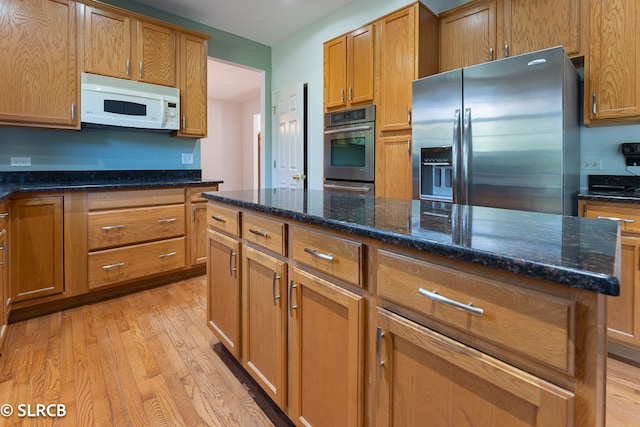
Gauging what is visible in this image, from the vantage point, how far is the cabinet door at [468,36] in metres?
2.58

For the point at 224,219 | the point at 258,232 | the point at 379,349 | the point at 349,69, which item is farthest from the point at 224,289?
the point at 349,69

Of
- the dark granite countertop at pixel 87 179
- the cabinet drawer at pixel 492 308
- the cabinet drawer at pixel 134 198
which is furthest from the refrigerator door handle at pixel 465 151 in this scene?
the cabinet drawer at pixel 134 198

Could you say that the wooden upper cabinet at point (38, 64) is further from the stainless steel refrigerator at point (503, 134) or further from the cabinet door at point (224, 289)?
the stainless steel refrigerator at point (503, 134)

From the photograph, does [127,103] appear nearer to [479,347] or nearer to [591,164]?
[479,347]

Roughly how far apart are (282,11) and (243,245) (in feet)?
10.1

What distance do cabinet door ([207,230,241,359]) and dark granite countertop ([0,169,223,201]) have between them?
1375 mm

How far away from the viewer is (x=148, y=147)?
3.52 metres

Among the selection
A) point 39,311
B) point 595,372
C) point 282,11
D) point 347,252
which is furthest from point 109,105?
point 595,372

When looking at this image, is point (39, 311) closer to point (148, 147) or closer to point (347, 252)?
point (148, 147)

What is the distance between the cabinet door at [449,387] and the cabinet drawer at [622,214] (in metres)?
1.72

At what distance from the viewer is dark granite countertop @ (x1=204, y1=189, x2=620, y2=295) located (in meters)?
0.58

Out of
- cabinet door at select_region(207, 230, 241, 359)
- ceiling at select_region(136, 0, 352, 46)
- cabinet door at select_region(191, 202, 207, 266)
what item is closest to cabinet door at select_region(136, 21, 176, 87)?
ceiling at select_region(136, 0, 352, 46)

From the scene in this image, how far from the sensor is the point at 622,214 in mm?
1891

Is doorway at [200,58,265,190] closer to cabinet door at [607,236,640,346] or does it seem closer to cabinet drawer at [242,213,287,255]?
cabinet drawer at [242,213,287,255]
